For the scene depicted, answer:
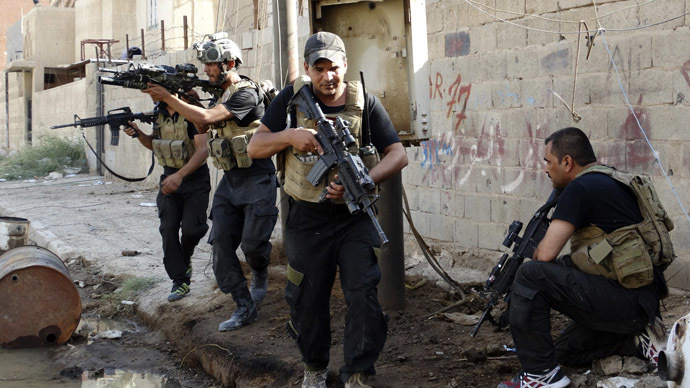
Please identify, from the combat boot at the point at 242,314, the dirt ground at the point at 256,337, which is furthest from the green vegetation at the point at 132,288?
the combat boot at the point at 242,314

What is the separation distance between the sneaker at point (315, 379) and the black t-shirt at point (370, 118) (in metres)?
1.15

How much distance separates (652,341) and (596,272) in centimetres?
42

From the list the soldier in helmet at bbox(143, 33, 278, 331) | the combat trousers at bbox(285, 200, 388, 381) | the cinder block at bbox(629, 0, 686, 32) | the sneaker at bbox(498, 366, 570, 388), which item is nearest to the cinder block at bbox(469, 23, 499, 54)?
the cinder block at bbox(629, 0, 686, 32)

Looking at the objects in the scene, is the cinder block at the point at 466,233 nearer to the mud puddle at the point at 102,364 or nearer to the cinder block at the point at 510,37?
the cinder block at the point at 510,37

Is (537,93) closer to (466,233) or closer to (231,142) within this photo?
(466,233)

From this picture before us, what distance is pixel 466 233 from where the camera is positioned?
6.43 metres

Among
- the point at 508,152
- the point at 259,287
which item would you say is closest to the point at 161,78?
the point at 259,287

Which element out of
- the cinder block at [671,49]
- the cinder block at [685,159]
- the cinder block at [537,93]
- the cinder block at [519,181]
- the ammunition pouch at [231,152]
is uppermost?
the cinder block at [671,49]

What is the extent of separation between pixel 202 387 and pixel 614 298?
2.52 meters

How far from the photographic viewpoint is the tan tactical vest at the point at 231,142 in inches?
196

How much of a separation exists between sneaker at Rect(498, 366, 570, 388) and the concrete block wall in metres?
1.74

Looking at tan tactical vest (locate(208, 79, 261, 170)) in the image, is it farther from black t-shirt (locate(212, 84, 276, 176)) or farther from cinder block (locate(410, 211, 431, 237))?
cinder block (locate(410, 211, 431, 237))

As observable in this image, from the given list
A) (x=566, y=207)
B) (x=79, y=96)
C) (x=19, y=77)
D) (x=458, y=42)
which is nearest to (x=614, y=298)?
(x=566, y=207)

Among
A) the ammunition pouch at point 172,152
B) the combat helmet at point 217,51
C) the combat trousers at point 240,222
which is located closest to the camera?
the combat trousers at point 240,222
